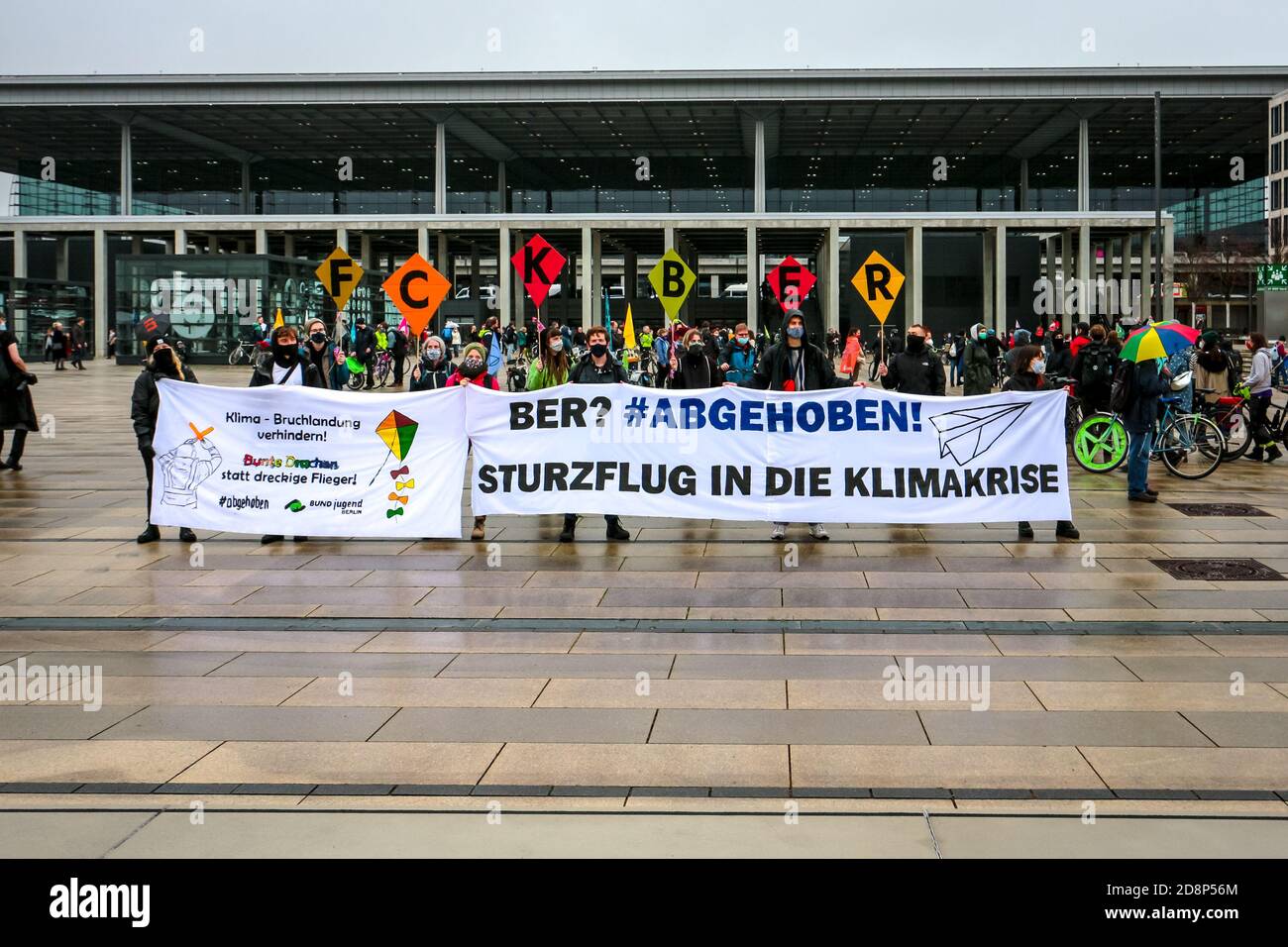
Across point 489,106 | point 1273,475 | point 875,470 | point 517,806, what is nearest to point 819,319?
point 489,106

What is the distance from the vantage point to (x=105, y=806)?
5391 millimetres

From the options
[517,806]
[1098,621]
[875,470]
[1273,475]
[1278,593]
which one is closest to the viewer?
[517,806]

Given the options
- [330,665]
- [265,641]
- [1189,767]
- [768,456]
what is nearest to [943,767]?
[1189,767]

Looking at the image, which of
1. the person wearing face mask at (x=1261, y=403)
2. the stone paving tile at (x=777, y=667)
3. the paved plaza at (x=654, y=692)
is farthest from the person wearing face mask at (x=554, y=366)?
the person wearing face mask at (x=1261, y=403)

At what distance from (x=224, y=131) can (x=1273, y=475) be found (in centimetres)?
6425

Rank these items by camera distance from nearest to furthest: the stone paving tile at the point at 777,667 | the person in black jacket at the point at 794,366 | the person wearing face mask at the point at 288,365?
the stone paving tile at the point at 777,667
the person wearing face mask at the point at 288,365
the person in black jacket at the point at 794,366

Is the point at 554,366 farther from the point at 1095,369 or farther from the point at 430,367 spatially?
the point at 1095,369

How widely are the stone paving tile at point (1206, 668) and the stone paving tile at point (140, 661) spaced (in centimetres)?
536

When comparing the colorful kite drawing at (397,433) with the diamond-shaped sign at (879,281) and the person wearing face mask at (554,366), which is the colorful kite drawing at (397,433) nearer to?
the person wearing face mask at (554,366)

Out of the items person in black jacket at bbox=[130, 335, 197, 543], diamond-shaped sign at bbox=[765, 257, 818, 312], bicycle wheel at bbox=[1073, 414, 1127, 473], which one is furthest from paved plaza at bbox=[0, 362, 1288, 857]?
diamond-shaped sign at bbox=[765, 257, 818, 312]

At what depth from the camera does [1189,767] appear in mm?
5824

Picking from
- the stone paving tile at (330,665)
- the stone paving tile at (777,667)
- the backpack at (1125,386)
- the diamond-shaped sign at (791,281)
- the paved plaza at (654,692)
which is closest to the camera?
the paved plaza at (654,692)

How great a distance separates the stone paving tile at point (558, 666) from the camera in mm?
7629
